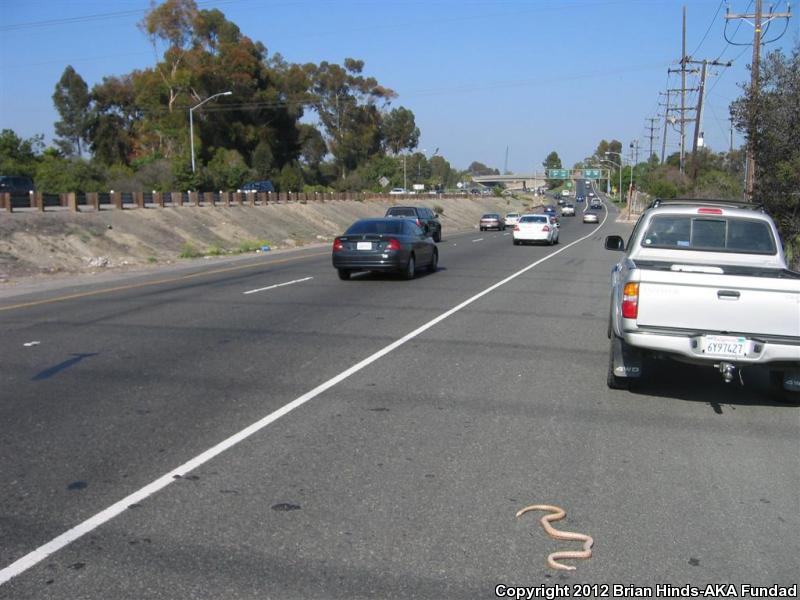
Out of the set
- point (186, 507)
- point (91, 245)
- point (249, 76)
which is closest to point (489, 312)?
point (186, 507)

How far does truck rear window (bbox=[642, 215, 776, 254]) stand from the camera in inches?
377

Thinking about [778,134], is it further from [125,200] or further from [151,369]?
[125,200]

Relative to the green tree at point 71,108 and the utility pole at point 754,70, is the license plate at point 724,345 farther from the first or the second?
the green tree at point 71,108

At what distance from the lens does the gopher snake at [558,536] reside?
457cm

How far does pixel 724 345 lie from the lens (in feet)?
24.3

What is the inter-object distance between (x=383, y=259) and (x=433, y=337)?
286 inches

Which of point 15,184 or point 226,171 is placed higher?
point 226,171

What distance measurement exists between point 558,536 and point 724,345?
3351mm

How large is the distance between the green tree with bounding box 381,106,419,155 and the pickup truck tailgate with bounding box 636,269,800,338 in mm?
127173

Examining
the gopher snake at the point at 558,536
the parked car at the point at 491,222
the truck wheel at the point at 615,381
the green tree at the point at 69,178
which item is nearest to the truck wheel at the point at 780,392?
the truck wheel at the point at 615,381

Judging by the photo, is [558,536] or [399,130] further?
[399,130]

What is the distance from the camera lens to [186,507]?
5.24m

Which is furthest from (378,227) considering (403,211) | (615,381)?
(403,211)

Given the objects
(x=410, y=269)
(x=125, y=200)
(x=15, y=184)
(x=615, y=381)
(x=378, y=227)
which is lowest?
(x=615, y=381)
